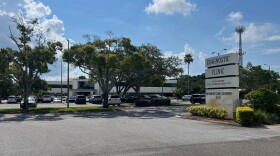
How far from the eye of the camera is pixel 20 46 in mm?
36812

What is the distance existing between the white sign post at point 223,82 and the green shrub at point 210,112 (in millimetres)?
484

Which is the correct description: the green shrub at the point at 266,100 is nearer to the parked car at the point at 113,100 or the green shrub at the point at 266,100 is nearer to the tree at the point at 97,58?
the tree at the point at 97,58

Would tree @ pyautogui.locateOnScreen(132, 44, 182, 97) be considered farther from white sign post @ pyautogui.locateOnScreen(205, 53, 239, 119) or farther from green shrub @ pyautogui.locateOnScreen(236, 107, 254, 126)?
green shrub @ pyautogui.locateOnScreen(236, 107, 254, 126)

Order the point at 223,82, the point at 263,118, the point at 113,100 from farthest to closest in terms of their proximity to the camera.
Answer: the point at 113,100 → the point at 223,82 → the point at 263,118

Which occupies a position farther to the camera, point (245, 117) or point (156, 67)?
point (156, 67)

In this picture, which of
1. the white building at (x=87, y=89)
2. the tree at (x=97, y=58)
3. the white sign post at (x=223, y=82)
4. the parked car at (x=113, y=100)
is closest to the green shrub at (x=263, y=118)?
the white sign post at (x=223, y=82)

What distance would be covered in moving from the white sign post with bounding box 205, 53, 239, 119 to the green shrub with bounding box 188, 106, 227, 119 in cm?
48

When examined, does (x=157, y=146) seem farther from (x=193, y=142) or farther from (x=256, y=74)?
(x=256, y=74)

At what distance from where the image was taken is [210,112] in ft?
73.3

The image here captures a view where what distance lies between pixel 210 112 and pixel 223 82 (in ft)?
7.33

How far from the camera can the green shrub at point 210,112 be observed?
70.1 feet

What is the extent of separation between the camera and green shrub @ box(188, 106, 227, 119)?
70.1 feet

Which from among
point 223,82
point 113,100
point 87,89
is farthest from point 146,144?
point 87,89

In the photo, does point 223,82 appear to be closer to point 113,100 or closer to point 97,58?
point 97,58
